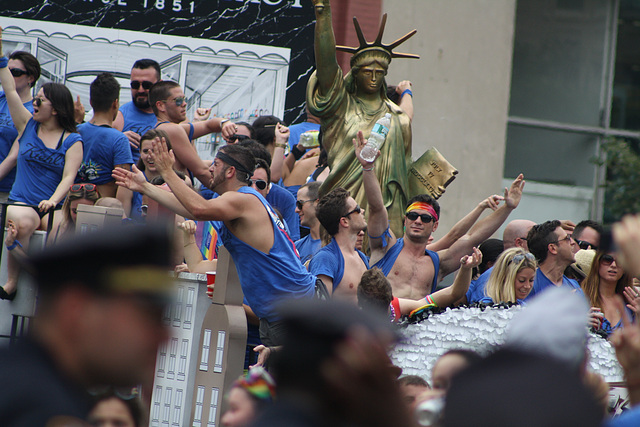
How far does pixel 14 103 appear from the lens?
261 inches

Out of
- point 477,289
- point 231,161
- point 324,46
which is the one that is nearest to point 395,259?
point 477,289

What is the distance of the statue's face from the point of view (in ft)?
23.7

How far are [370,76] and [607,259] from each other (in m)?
2.32

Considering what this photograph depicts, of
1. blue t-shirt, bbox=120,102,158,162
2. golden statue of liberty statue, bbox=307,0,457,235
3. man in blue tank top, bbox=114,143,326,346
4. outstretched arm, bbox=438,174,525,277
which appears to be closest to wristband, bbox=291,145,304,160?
golden statue of liberty statue, bbox=307,0,457,235

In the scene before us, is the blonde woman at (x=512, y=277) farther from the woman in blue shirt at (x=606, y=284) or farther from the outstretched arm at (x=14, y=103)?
the outstretched arm at (x=14, y=103)

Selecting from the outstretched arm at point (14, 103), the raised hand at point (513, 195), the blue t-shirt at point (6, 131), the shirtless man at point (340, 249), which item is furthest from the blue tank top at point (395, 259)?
the blue t-shirt at point (6, 131)

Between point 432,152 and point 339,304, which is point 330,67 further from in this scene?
point 339,304

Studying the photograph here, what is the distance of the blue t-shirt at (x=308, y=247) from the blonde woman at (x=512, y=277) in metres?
1.28

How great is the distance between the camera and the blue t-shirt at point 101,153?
6.60 m

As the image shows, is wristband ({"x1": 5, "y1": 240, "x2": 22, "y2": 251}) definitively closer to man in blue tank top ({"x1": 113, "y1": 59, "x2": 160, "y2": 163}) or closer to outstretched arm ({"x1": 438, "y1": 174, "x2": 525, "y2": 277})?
man in blue tank top ({"x1": 113, "y1": 59, "x2": 160, "y2": 163})

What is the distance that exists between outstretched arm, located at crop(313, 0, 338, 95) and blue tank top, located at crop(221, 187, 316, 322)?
2216 millimetres

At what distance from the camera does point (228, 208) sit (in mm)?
5004

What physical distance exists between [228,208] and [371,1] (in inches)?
293

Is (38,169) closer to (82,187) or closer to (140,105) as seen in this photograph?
(82,187)
